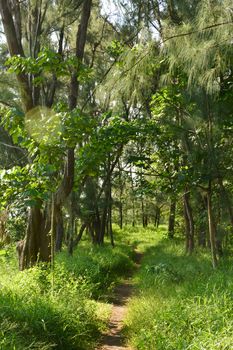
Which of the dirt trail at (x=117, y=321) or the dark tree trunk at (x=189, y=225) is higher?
the dark tree trunk at (x=189, y=225)

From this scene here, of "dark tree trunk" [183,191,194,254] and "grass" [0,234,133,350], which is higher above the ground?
"dark tree trunk" [183,191,194,254]

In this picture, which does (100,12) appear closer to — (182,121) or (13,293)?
(182,121)

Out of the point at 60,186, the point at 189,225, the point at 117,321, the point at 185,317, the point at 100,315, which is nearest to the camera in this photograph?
the point at 185,317

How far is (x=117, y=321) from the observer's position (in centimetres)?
671

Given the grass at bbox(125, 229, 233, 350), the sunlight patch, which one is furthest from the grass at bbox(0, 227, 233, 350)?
the sunlight patch

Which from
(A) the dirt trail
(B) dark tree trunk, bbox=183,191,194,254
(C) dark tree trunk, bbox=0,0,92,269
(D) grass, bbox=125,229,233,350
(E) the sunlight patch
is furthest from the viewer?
(B) dark tree trunk, bbox=183,191,194,254

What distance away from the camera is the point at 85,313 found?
563 cm

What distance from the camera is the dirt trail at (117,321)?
551cm

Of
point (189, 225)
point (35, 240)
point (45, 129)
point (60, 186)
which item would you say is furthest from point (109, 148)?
point (189, 225)

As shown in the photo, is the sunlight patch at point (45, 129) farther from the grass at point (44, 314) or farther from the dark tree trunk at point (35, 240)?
the dark tree trunk at point (35, 240)

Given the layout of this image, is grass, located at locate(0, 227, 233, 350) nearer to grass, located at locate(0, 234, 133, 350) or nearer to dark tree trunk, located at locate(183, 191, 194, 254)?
grass, located at locate(0, 234, 133, 350)

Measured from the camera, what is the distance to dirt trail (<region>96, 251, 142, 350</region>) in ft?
18.1

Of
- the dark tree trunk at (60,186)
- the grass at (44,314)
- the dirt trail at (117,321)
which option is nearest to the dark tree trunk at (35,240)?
the dark tree trunk at (60,186)

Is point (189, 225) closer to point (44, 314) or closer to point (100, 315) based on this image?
point (100, 315)
